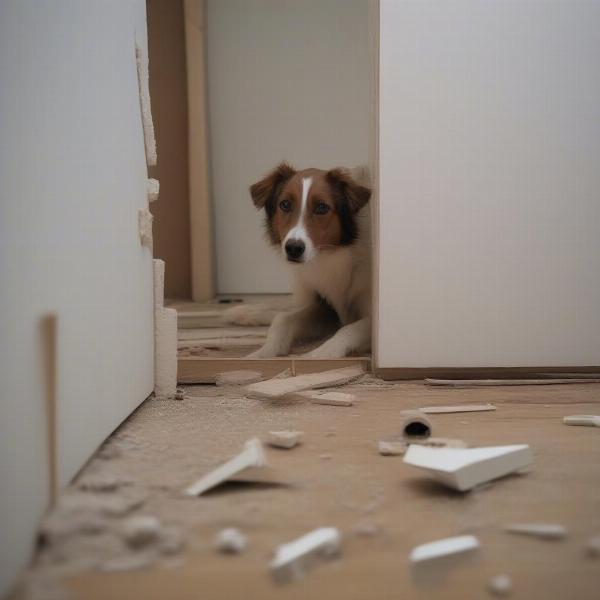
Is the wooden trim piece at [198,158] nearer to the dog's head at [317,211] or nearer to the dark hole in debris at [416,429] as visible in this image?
the dog's head at [317,211]

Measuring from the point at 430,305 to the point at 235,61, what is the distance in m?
3.21

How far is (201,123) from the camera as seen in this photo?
4.39 metres

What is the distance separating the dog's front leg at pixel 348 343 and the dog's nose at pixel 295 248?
A: 14.4 inches

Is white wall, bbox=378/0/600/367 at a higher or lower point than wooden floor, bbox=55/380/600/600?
higher

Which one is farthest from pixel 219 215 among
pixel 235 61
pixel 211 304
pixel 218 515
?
pixel 218 515

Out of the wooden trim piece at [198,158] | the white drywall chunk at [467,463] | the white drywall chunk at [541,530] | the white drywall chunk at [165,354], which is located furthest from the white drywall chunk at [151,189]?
the wooden trim piece at [198,158]

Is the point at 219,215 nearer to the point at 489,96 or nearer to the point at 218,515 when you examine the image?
the point at 489,96

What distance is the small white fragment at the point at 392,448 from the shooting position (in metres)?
1.27

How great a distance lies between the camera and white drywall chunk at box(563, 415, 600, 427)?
1480mm

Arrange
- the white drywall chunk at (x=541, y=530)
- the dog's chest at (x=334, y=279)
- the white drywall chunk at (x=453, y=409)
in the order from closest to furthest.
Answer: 1. the white drywall chunk at (x=541, y=530)
2. the white drywall chunk at (x=453, y=409)
3. the dog's chest at (x=334, y=279)

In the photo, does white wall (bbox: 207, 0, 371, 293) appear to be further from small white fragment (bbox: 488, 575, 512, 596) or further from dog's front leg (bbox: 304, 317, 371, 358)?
small white fragment (bbox: 488, 575, 512, 596)

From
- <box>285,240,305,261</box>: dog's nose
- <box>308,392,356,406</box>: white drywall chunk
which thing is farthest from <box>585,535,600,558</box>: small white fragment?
<box>285,240,305,261</box>: dog's nose

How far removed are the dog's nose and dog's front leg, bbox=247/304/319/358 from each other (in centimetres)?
30

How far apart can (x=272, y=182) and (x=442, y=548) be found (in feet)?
7.12
